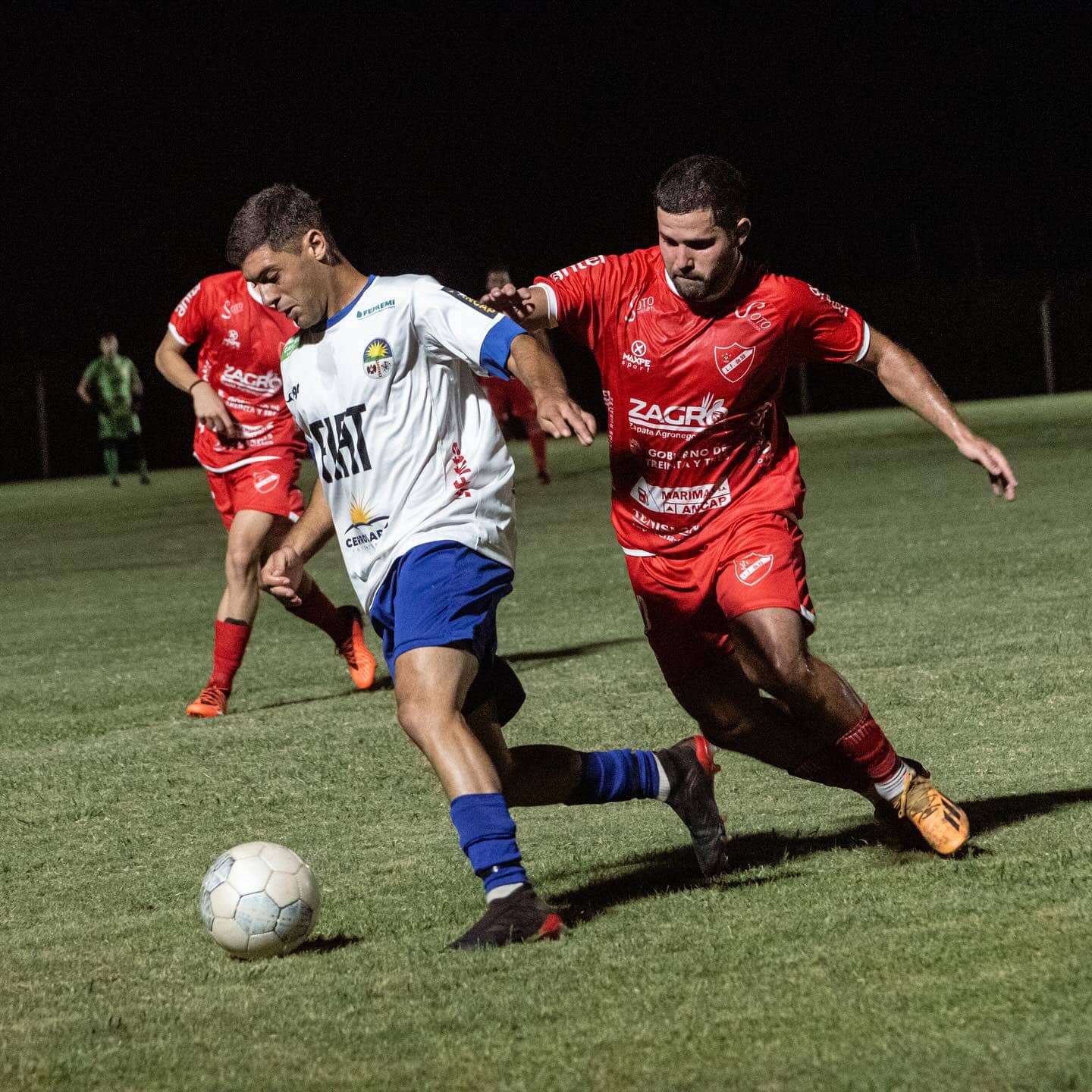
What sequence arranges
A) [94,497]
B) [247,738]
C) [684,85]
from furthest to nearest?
1. [684,85]
2. [94,497]
3. [247,738]

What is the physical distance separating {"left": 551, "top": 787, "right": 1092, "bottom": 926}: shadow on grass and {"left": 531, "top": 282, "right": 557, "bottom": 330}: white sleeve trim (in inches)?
58.2

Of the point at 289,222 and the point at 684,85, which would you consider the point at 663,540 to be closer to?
the point at 289,222

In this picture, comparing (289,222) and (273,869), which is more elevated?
(289,222)

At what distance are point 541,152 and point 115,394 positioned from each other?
13.6 m

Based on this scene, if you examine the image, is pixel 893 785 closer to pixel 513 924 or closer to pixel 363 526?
pixel 513 924

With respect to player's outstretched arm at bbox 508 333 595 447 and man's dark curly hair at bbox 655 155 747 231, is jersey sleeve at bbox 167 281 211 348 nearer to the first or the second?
man's dark curly hair at bbox 655 155 747 231

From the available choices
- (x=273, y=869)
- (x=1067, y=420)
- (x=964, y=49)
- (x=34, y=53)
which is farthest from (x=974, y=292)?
(x=273, y=869)

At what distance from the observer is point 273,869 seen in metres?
3.96

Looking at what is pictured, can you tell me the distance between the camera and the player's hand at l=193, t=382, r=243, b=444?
646 cm

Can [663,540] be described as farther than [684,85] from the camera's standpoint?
No

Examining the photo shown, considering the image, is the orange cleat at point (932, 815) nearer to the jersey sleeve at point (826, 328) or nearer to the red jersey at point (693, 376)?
the red jersey at point (693, 376)

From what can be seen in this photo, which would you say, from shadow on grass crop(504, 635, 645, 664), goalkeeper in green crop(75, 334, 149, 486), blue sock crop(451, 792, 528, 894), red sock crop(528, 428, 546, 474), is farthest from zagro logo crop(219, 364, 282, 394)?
goalkeeper in green crop(75, 334, 149, 486)

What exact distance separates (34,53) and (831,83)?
53.6ft

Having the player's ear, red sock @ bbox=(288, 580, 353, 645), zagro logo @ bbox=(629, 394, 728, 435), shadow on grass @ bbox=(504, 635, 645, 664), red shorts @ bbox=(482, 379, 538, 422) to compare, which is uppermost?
the player's ear
